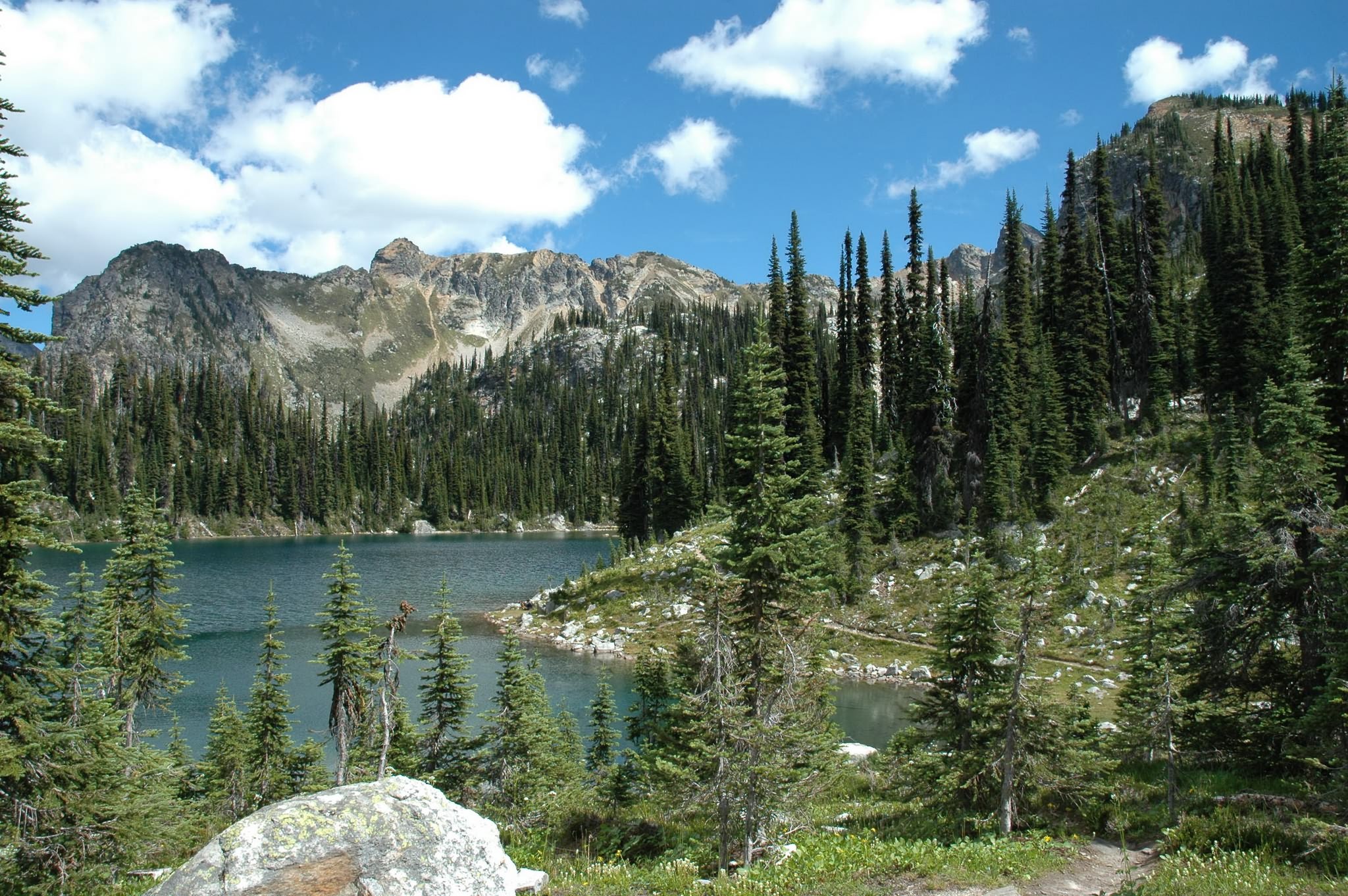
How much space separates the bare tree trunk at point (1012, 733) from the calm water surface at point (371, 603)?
→ 279 inches

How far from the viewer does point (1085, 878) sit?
37.4ft

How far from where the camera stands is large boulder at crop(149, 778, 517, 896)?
7.04 meters

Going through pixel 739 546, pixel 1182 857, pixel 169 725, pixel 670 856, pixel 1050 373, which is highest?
pixel 1050 373

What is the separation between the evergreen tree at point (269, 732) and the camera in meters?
24.4

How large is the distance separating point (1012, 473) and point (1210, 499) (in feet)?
36.6

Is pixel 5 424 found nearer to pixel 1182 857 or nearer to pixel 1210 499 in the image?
pixel 1182 857

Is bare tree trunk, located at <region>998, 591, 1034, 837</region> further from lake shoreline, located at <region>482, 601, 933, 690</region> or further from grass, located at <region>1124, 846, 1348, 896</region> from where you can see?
lake shoreline, located at <region>482, 601, 933, 690</region>

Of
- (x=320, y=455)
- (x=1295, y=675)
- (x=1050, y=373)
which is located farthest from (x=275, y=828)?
(x=320, y=455)

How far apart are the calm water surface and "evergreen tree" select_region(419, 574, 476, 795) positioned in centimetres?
290

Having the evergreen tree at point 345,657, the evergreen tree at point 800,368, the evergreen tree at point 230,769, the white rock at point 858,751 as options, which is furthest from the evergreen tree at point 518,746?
the evergreen tree at point 800,368

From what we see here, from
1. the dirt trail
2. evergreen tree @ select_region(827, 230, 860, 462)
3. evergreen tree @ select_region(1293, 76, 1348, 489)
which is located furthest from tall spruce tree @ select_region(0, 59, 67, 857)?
evergreen tree @ select_region(827, 230, 860, 462)

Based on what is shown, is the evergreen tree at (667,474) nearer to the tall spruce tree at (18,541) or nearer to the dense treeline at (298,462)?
the tall spruce tree at (18,541)

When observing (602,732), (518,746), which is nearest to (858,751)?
(602,732)

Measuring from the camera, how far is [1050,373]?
5178 centimetres
